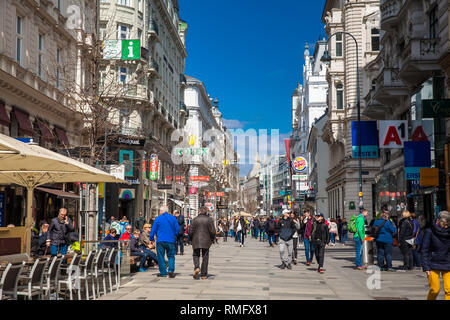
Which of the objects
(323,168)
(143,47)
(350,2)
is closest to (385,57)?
(350,2)

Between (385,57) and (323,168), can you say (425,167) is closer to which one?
(385,57)

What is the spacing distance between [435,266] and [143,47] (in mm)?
38021

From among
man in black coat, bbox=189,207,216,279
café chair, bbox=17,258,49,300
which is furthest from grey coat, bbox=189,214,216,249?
café chair, bbox=17,258,49,300

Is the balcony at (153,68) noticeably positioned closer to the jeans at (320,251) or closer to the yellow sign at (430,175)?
the yellow sign at (430,175)

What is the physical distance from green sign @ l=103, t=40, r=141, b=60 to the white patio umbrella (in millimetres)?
4853

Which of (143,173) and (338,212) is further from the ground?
(143,173)

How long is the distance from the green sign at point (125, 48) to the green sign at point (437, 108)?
922cm

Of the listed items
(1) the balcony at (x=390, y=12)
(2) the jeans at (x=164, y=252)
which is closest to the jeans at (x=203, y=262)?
(2) the jeans at (x=164, y=252)

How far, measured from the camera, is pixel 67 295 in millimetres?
11094

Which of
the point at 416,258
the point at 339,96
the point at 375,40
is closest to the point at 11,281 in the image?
the point at 416,258

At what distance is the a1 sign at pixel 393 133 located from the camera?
24.7m

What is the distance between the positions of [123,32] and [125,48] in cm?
2490

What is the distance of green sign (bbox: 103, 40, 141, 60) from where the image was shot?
714 inches

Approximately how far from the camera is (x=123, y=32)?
4231cm
